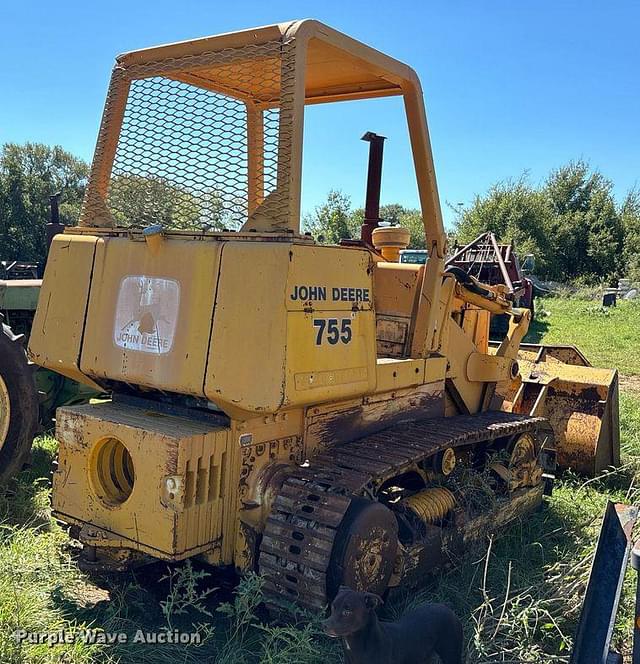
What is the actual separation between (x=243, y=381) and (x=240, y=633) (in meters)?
1.22

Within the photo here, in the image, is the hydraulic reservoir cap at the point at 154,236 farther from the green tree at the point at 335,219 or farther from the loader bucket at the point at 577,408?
the green tree at the point at 335,219

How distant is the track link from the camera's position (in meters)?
3.21

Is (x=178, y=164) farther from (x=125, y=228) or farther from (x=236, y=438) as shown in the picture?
(x=236, y=438)

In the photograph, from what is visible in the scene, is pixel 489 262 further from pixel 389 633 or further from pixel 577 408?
pixel 389 633

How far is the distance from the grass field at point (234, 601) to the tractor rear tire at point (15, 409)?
230 mm

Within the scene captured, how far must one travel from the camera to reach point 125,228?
12.4ft

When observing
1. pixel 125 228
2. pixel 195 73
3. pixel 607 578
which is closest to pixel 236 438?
pixel 125 228

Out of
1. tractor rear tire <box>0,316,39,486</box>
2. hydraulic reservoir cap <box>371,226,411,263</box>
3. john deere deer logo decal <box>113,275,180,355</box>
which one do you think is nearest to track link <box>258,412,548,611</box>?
john deere deer logo decal <box>113,275,180,355</box>

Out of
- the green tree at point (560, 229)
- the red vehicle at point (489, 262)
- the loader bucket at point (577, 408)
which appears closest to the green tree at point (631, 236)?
the green tree at point (560, 229)

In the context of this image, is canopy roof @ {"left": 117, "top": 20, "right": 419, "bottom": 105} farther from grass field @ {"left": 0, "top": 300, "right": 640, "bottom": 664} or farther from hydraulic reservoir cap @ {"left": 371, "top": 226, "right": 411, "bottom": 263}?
grass field @ {"left": 0, "top": 300, "right": 640, "bottom": 664}

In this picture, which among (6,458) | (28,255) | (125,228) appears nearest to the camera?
(125,228)

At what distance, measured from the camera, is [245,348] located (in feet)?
10.6

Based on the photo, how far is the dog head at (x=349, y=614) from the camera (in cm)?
264

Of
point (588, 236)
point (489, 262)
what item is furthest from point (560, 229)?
point (489, 262)
